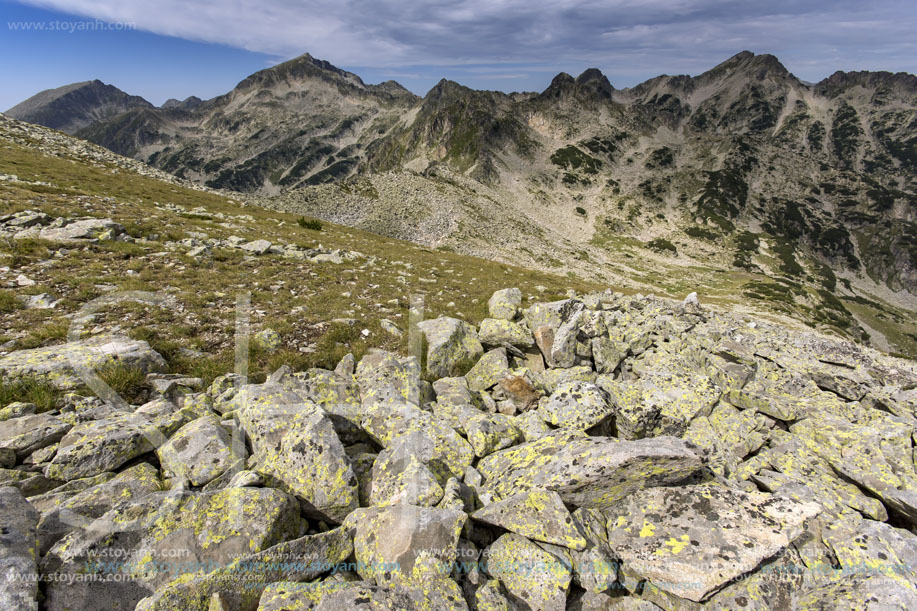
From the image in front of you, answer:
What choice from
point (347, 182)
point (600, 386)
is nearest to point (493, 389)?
point (600, 386)

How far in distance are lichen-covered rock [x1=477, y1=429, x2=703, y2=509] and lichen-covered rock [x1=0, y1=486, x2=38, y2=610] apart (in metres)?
5.81

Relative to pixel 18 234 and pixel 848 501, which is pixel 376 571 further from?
pixel 18 234

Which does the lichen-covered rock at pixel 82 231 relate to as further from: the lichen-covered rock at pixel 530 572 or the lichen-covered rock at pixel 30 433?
the lichen-covered rock at pixel 530 572

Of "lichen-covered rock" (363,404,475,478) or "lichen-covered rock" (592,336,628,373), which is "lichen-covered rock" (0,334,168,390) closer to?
"lichen-covered rock" (363,404,475,478)

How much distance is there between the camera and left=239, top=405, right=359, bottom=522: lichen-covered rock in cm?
573

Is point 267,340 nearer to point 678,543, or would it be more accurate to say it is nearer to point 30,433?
point 30,433

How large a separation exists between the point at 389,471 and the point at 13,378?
8.25 m

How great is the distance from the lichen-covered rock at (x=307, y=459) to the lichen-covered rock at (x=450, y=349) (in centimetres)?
507

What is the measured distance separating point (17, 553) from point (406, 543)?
419 cm

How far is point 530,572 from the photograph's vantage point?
16.6 ft

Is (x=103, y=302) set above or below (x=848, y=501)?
above

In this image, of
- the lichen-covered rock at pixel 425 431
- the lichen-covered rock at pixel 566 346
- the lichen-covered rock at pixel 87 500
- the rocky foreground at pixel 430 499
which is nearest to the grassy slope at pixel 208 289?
the rocky foreground at pixel 430 499

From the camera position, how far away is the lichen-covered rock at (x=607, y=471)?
19.5 feet

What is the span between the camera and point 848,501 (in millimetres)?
7062
